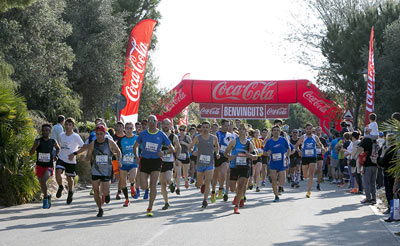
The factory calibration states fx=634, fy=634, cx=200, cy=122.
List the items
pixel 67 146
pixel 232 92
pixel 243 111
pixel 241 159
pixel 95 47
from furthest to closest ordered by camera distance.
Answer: pixel 243 111 → pixel 232 92 → pixel 95 47 → pixel 67 146 → pixel 241 159

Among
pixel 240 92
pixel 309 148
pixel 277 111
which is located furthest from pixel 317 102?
pixel 309 148

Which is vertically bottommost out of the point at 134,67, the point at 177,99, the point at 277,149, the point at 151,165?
the point at 151,165

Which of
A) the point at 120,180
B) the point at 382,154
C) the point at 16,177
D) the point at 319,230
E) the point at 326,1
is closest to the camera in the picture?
the point at 319,230

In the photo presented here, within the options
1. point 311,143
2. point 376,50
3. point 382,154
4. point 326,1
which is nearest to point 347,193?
point 311,143

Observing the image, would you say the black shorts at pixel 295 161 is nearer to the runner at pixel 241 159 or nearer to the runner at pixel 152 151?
the runner at pixel 241 159

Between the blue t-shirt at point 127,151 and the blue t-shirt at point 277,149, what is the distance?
10.9 feet

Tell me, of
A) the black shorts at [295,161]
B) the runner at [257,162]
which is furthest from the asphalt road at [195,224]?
the black shorts at [295,161]

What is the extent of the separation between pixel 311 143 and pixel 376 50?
16.6m

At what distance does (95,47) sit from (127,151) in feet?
49.7

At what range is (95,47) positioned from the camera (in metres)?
29.0

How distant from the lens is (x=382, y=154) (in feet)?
39.1

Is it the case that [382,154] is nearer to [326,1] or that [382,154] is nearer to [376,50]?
[376,50]

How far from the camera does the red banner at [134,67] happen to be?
85.6 feet

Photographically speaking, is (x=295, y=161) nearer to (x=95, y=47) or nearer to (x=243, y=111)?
(x=95, y=47)
